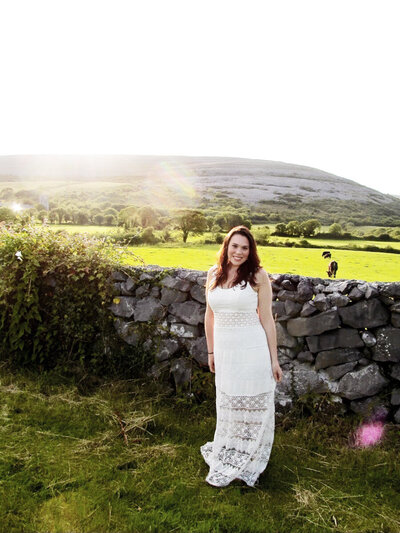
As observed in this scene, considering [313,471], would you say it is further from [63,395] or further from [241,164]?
[241,164]

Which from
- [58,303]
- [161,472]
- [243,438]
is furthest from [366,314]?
[58,303]

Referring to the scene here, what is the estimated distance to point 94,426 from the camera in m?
4.49

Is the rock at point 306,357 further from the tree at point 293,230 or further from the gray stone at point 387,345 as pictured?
the tree at point 293,230

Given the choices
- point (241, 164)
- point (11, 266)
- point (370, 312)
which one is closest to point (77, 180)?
point (241, 164)

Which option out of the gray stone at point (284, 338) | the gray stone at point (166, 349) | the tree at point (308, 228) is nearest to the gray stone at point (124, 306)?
the gray stone at point (166, 349)

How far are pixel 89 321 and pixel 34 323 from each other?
2.70 feet

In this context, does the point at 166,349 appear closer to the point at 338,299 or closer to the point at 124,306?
the point at 124,306

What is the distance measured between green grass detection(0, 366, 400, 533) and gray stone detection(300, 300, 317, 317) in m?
1.12

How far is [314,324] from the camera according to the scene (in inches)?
184

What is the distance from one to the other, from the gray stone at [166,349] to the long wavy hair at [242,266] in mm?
1738

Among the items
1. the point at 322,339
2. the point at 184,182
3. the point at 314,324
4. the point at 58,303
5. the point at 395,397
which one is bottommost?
the point at 395,397

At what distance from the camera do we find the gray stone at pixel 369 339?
4551 mm

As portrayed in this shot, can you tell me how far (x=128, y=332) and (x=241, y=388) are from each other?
2.28 meters

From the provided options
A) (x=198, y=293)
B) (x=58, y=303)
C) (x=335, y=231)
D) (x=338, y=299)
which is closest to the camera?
(x=338, y=299)
